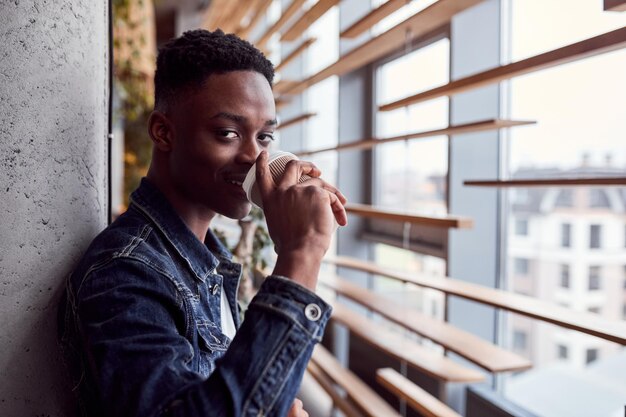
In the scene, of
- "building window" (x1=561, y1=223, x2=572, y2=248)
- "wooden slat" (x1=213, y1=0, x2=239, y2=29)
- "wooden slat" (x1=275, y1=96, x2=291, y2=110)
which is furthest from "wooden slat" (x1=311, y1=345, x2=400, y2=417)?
"wooden slat" (x1=213, y1=0, x2=239, y2=29)

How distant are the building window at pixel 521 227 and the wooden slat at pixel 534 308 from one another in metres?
0.50

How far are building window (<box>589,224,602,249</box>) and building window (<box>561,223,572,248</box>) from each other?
0.28 feet

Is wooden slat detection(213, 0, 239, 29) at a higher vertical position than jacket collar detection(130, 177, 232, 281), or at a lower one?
higher

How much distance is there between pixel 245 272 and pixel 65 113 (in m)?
1.15

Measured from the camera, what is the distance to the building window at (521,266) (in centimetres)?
211

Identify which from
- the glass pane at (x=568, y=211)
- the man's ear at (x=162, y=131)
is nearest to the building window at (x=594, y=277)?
the glass pane at (x=568, y=211)

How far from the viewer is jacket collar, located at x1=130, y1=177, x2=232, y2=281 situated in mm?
1007

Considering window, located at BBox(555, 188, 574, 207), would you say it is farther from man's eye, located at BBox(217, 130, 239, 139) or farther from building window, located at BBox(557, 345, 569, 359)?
man's eye, located at BBox(217, 130, 239, 139)

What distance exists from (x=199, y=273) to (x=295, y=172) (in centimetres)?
28

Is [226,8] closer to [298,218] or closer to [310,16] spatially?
[310,16]

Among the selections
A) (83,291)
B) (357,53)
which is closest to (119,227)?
(83,291)

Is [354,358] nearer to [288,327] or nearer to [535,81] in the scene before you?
[535,81]

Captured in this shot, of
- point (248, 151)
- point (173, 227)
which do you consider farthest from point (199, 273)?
point (248, 151)

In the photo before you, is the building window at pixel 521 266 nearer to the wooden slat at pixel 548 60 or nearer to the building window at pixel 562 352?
the building window at pixel 562 352
